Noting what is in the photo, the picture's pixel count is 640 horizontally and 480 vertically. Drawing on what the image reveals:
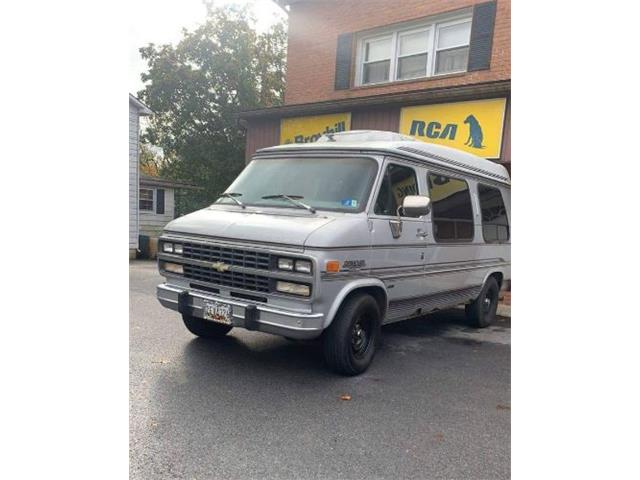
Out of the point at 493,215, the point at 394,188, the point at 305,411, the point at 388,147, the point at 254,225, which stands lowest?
the point at 305,411

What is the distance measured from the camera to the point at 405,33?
10.9m

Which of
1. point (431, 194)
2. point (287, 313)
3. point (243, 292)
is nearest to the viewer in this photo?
point (287, 313)

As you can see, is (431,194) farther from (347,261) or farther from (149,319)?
(149,319)

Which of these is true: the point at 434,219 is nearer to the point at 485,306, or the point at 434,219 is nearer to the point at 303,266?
the point at 303,266

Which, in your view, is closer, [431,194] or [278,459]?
[278,459]

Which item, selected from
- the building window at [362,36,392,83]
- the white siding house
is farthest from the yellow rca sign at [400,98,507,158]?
the white siding house

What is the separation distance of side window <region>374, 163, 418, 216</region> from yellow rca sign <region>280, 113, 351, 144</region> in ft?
18.9

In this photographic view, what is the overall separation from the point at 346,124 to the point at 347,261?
7.00 m

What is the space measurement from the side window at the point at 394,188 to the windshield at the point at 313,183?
17 centimetres

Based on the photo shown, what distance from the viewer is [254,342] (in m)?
5.31

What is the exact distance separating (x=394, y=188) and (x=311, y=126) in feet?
22.0

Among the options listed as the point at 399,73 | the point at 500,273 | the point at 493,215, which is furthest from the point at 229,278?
the point at 399,73

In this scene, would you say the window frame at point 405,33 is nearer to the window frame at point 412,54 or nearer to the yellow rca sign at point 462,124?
the window frame at point 412,54
